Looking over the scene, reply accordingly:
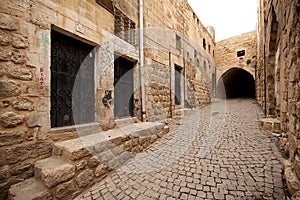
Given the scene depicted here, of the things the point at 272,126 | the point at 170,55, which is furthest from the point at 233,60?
the point at 272,126

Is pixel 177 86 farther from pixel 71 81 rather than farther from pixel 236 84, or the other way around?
pixel 236 84

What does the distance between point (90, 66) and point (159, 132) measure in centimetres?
242

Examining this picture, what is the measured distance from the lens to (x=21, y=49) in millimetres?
2078

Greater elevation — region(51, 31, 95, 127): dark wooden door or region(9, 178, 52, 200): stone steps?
region(51, 31, 95, 127): dark wooden door

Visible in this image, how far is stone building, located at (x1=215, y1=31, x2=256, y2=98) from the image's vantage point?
12102mm

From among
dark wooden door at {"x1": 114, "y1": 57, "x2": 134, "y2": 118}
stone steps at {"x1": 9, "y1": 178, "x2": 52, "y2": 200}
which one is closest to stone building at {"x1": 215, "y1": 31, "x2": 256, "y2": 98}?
dark wooden door at {"x1": 114, "y1": 57, "x2": 134, "y2": 118}

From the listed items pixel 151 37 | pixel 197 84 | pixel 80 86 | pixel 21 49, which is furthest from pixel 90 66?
pixel 197 84

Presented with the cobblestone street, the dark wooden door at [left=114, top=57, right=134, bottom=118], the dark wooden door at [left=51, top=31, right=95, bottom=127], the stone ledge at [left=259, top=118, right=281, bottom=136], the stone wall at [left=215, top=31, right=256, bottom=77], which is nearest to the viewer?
the cobblestone street

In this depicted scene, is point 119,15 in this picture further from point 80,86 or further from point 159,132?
point 159,132

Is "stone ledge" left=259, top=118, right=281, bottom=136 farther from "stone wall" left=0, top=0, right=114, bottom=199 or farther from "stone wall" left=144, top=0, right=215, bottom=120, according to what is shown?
"stone wall" left=0, top=0, right=114, bottom=199

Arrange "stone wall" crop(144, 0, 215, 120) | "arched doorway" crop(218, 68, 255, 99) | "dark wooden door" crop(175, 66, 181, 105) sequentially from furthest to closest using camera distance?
"arched doorway" crop(218, 68, 255, 99), "dark wooden door" crop(175, 66, 181, 105), "stone wall" crop(144, 0, 215, 120)

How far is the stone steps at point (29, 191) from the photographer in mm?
1663

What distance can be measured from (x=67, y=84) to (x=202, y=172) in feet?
9.36

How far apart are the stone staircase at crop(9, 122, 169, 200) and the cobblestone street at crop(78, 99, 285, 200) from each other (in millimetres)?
159
